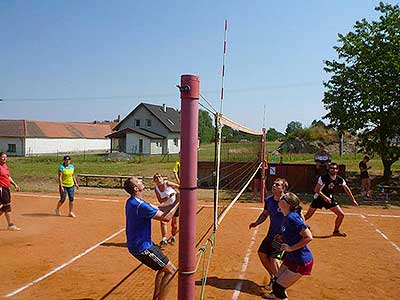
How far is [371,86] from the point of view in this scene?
56.6 feet

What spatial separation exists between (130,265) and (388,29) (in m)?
15.1

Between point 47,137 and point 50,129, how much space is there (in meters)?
3.22

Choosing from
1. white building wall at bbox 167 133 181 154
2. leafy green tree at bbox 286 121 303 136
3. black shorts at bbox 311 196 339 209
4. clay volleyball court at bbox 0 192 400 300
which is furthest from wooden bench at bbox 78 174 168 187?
leafy green tree at bbox 286 121 303 136

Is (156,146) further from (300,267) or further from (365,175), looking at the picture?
(300,267)

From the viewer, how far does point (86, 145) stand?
60.9m

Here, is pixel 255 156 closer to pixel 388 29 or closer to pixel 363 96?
pixel 363 96

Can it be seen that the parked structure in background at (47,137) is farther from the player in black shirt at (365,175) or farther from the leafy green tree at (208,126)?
the player in black shirt at (365,175)

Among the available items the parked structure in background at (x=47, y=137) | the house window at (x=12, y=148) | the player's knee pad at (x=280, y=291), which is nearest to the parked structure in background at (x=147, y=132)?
the parked structure in background at (x=47, y=137)

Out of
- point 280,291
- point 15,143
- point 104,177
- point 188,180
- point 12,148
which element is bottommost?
point 280,291

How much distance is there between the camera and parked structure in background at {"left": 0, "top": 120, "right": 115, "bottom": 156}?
49.7 meters

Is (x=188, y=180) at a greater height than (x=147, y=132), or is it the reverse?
(x=147, y=132)

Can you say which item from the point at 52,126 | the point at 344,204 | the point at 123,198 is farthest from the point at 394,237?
the point at 52,126

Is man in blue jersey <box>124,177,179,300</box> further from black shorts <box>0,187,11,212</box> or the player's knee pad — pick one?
black shorts <box>0,187,11,212</box>

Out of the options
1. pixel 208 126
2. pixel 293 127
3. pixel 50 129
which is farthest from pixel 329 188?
pixel 293 127
